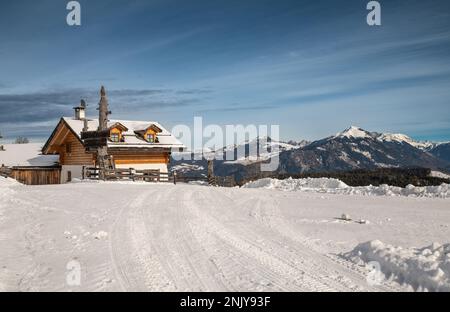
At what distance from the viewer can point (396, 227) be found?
36.7 feet

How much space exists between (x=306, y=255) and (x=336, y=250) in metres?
0.91

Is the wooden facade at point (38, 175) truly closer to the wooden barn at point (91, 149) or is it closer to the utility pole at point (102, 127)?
the wooden barn at point (91, 149)

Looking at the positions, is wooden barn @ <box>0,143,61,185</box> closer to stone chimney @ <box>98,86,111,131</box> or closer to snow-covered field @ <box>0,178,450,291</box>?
stone chimney @ <box>98,86,111,131</box>

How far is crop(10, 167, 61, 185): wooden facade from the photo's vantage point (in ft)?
139

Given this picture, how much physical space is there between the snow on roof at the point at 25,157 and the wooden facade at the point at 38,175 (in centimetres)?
199

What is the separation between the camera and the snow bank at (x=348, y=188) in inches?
788

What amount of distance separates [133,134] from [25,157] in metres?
16.6

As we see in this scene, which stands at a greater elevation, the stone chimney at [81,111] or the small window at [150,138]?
the stone chimney at [81,111]

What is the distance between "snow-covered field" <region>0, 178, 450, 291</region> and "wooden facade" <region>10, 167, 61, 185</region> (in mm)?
27909

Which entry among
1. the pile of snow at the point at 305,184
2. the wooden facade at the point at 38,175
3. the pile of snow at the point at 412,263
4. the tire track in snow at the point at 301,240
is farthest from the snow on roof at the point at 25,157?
the pile of snow at the point at 412,263
